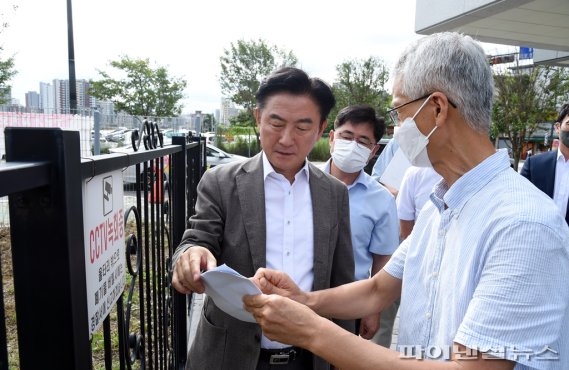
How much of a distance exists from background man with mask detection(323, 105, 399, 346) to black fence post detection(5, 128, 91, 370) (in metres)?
1.95

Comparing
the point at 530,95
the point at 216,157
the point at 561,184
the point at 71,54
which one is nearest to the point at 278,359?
the point at 561,184

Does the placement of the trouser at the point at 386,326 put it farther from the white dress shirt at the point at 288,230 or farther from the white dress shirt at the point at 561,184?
the white dress shirt at the point at 561,184

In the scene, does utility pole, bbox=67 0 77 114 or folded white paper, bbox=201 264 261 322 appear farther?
utility pole, bbox=67 0 77 114

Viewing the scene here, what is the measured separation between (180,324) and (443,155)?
2.06m

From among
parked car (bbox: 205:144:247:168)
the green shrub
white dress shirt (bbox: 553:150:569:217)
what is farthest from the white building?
the green shrub

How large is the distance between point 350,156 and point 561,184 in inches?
80.8

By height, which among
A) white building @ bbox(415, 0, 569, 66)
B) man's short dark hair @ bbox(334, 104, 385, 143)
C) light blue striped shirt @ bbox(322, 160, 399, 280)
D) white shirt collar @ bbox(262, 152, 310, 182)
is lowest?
light blue striped shirt @ bbox(322, 160, 399, 280)

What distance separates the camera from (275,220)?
1.94 m

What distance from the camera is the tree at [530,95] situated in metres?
15.7

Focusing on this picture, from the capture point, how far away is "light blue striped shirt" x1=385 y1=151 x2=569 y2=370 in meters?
1.07

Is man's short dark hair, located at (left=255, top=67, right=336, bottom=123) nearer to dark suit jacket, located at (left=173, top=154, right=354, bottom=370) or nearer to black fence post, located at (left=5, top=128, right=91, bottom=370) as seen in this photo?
dark suit jacket, located at (left=173, top=154, right=354, bottom=370)

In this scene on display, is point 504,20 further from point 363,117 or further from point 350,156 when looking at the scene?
point 350,156

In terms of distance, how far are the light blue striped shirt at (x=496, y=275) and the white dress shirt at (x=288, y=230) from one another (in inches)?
23.2

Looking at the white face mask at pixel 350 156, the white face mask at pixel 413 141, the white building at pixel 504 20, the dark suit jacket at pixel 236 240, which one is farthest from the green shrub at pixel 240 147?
the white face mask at pixel 413 141
